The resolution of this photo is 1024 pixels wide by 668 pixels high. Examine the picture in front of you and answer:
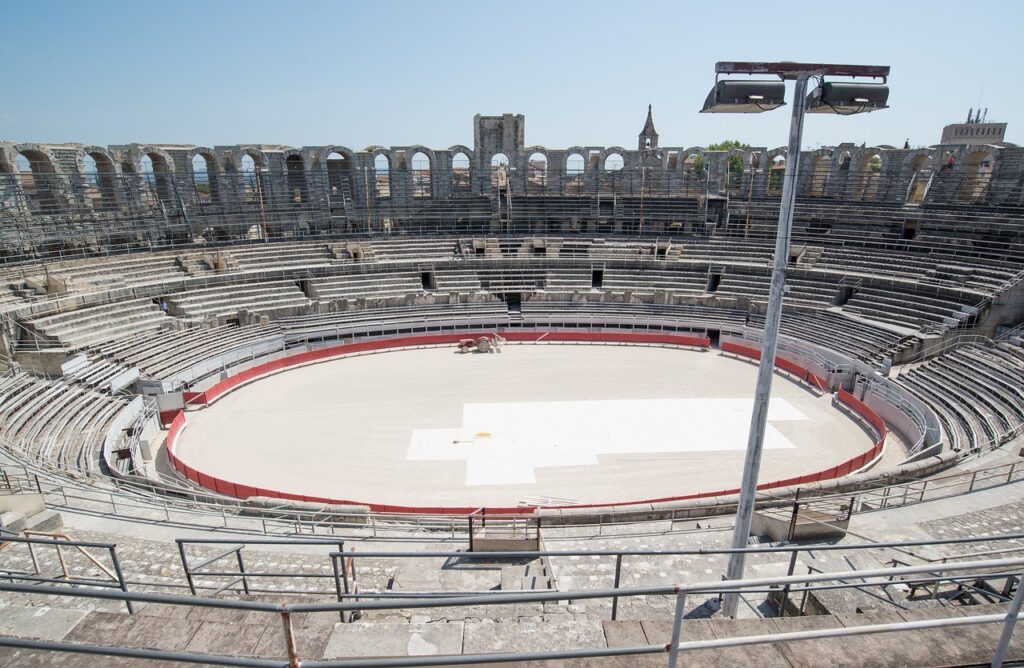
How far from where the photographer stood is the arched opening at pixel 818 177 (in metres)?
35.1

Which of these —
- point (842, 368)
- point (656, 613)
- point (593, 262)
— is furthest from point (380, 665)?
point (593, 262)

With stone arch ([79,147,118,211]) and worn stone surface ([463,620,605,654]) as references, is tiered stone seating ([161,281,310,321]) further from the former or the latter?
worn stone surface ([463,620,605,654])

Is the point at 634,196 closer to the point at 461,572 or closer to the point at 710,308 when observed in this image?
the point at 710,308

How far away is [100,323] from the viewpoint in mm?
22781

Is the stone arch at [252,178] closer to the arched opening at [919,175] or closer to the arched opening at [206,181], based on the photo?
the arched opening at [206,181]

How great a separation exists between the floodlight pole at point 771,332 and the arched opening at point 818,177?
Result: 110 feet

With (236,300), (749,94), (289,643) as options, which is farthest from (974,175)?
(289,643)

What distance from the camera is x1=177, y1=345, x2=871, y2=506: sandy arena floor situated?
14680mm

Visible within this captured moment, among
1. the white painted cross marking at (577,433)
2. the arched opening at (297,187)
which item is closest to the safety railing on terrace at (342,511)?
the white painted cross marking at (577,433)

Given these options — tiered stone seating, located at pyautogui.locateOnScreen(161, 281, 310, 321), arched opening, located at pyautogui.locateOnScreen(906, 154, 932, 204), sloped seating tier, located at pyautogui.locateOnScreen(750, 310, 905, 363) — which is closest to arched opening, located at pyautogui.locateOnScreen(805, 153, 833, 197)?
arched opening, located at pyautogui.locateOnScreen(906, 154, 932, 204)

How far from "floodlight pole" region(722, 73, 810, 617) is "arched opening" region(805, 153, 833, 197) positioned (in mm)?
33608

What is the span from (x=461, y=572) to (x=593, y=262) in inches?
1007

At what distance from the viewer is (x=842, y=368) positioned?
854 inches

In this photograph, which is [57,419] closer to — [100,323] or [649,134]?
[100,323]
